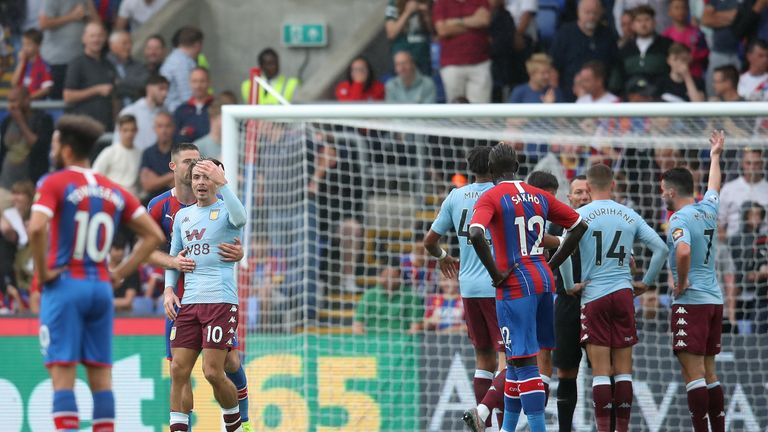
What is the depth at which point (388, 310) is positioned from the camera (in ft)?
39.2

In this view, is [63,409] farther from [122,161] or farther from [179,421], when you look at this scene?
[122,161]

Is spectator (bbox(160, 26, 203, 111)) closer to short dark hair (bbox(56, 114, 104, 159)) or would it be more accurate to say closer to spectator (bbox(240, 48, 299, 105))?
spectator (bbox(240, 48, 299, 105))

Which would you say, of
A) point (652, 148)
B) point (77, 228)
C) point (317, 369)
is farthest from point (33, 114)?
point (77, 228)

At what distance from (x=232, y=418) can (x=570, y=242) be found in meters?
2.87

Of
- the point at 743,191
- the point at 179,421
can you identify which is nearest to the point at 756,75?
the point at 743,191

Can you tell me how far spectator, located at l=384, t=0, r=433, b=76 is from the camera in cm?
1512

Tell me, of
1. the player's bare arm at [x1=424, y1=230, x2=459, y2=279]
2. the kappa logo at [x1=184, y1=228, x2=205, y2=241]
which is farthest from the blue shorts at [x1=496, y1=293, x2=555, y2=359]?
the kappa logo at [x1=184, y1=228, x2=205, y2=241]

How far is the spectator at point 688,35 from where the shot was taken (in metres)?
14.2

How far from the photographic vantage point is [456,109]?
35.5 feet

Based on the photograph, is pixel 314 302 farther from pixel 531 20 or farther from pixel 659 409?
pixel 531 20

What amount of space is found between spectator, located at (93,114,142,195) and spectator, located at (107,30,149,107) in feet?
3.40

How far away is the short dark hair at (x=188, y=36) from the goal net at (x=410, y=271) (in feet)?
11.2

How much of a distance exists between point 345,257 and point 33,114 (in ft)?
16.9

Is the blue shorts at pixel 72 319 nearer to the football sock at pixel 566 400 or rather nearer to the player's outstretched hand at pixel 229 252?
the player's outstretched hand at pixel 229 252
